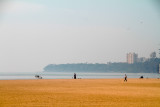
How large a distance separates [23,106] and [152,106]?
24.8 ft

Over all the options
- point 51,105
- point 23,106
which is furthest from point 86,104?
point 23,106

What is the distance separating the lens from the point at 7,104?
66.4 ft

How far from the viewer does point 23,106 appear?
19547 mm

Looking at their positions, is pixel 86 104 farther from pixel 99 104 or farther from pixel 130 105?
pixel 130 105

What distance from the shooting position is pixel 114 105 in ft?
66.7

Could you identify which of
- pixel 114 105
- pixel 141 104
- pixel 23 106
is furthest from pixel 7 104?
pixel 141 104

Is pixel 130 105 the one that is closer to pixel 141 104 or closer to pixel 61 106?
pixel 141 104

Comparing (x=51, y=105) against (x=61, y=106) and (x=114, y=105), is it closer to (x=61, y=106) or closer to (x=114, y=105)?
(x=61, y=106)

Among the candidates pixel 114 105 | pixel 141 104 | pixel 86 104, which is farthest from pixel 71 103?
pixel 141 104

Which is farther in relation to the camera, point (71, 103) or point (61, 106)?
point (71, 103)

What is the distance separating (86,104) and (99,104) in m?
0.81

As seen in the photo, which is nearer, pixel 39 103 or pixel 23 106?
pixel 23 106

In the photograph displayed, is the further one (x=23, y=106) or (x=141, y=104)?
(x=141, y=104)

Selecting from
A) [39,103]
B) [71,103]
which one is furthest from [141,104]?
[39,103]
